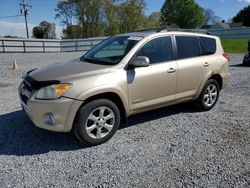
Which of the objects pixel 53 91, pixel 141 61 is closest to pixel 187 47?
pixel 141 61

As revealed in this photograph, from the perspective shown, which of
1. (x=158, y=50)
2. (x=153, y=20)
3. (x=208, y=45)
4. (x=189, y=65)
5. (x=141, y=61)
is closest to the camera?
(x=141, y=61)

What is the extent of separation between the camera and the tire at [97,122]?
12.4ft

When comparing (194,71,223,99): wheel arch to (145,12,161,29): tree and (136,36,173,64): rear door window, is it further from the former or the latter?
Answer: (145,12,161,29): tree

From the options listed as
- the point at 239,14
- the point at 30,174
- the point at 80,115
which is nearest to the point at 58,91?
the point at 80,115

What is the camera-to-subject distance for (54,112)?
3609 millimetres

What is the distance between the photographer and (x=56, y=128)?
3.70m

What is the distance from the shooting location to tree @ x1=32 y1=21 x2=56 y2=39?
64.6m

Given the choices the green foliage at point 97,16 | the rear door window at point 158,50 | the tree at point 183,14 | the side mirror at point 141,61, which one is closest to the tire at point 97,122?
the side mirror at point 141,61

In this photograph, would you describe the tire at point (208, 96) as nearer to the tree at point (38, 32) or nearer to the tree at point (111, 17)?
the tree at point (111, 17)

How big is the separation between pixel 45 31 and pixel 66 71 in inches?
2615

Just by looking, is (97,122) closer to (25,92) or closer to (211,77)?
(25,92)

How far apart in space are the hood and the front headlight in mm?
135

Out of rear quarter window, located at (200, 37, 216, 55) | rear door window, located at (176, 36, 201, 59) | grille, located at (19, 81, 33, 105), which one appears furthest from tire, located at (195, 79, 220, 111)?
grille, located at (19, 81, 33, 105)

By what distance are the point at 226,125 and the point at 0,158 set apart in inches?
153
